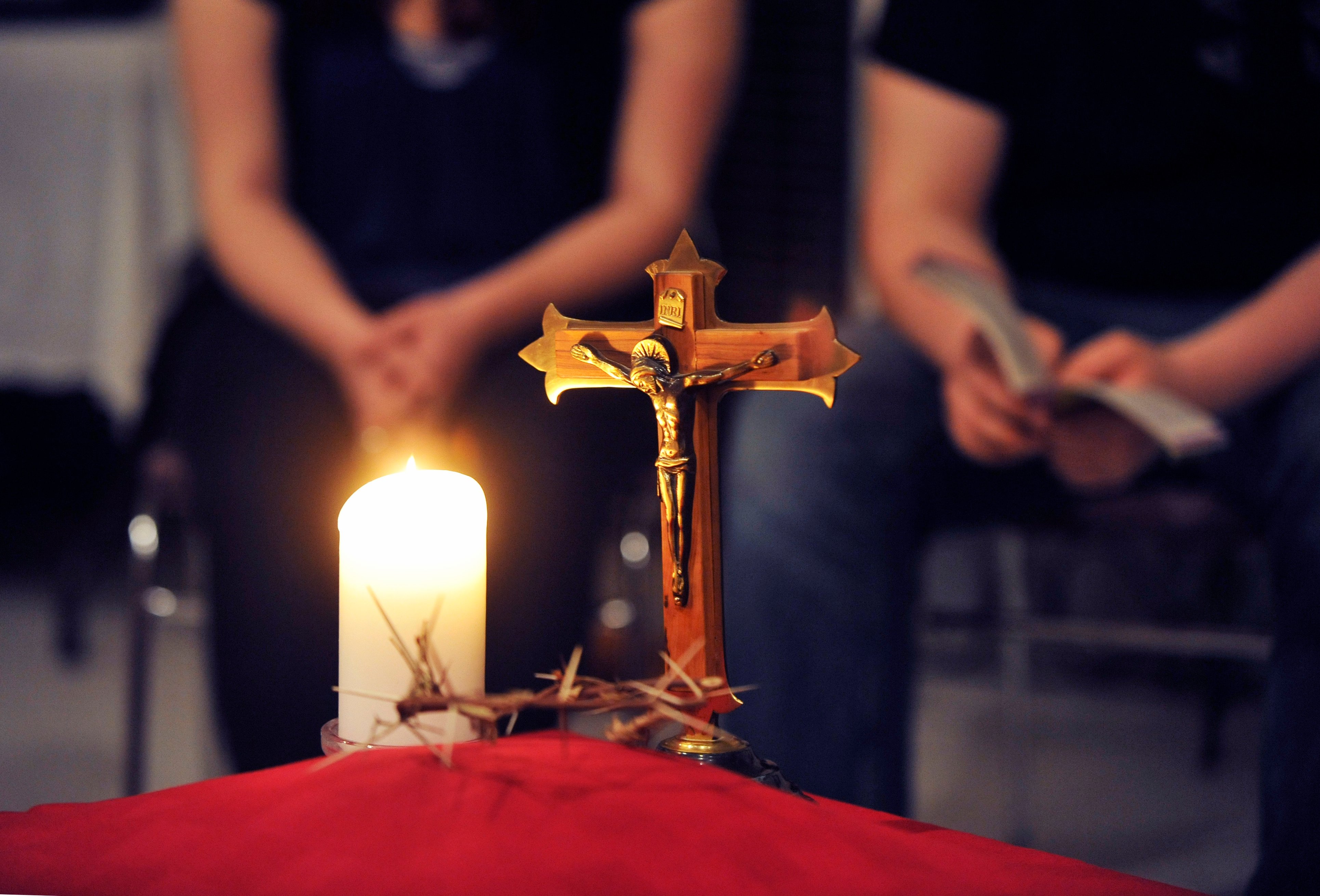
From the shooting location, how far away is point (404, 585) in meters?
0.43

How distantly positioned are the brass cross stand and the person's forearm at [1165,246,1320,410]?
1.76 ft

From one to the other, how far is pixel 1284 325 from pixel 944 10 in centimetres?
41

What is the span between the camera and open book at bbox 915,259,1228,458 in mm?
635

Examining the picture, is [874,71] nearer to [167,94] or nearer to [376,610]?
[376,610]

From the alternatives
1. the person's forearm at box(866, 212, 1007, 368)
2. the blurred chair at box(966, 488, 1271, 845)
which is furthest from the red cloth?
the blurred chair at box(966, 488, 1271, 845)

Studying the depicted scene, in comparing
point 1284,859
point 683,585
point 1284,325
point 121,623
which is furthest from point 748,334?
point 121,623

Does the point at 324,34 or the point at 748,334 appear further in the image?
the point at 324,34

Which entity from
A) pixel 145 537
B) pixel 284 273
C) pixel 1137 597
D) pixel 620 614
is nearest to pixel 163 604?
pixel 145 537

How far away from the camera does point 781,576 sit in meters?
0.92

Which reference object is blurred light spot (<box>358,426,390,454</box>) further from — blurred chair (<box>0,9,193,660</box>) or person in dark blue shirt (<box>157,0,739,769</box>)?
blurred chair (<box>0,9,193,660</box>)

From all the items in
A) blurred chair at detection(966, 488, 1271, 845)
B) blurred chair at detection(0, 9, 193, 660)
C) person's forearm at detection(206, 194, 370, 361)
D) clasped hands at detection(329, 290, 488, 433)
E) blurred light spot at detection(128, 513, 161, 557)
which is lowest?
blurred chair at detection(966, 488, 1271, 845)

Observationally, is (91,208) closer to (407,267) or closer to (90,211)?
(90,211)

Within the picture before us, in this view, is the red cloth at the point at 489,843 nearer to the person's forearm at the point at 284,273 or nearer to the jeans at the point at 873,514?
the jeans at the point at 873,514

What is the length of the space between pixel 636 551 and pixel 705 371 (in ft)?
3.82
